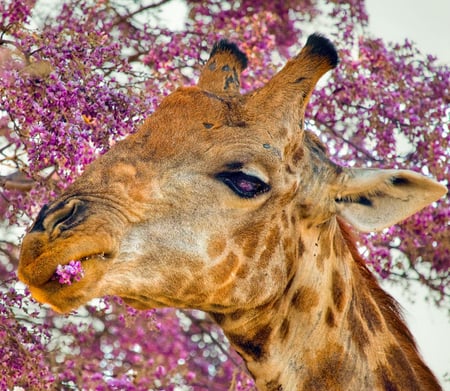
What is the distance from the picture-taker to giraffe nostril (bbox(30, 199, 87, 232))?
3.33 metres

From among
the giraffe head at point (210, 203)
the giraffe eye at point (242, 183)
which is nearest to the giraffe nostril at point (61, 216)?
the giraffe head at point (210, 203)

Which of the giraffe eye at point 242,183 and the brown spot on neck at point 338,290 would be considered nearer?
the giraffe eye at point 242,183

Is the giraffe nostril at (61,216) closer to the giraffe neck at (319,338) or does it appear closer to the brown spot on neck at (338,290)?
the giraffe neck at (319,338)

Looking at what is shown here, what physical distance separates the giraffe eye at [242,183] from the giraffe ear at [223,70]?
0.66 m

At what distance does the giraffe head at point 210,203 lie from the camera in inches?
135

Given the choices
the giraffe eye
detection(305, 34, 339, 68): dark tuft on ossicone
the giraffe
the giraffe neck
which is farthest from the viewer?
detection(305, 34, 339, 68): dark tuft on ossicone

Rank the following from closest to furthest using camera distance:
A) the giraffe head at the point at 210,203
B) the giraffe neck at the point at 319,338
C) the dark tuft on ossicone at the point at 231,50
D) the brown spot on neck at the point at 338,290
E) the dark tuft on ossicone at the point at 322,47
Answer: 1. the giraffe head at the point at 210,203
2. the giraffe neck at the point at 319,338
3. the brown spot on neck at the point at 338,290
4. the dark tuft on ossicone at the point at 322,47
5. the dark tuft on ossicone at the point at 231,50

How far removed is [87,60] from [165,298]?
1.63m

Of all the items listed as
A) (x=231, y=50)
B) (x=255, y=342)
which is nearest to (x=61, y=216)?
(x=255, y=342)

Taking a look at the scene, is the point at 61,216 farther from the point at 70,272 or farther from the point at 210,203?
the point at 210,203

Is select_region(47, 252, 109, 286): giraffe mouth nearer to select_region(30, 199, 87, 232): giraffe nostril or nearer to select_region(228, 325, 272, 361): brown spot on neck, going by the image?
select_region(30, 199, 87, 232): giraffe nostril

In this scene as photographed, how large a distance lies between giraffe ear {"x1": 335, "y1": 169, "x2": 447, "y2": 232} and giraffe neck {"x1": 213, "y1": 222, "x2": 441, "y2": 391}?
0.60 ft

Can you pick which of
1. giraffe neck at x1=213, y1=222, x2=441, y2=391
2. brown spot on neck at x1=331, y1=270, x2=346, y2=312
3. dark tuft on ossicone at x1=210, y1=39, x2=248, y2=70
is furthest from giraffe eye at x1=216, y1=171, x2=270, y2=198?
dark tuft on ossicone at x1=210, y1=39, x2=248, y2=70

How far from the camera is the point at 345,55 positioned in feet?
25.0
